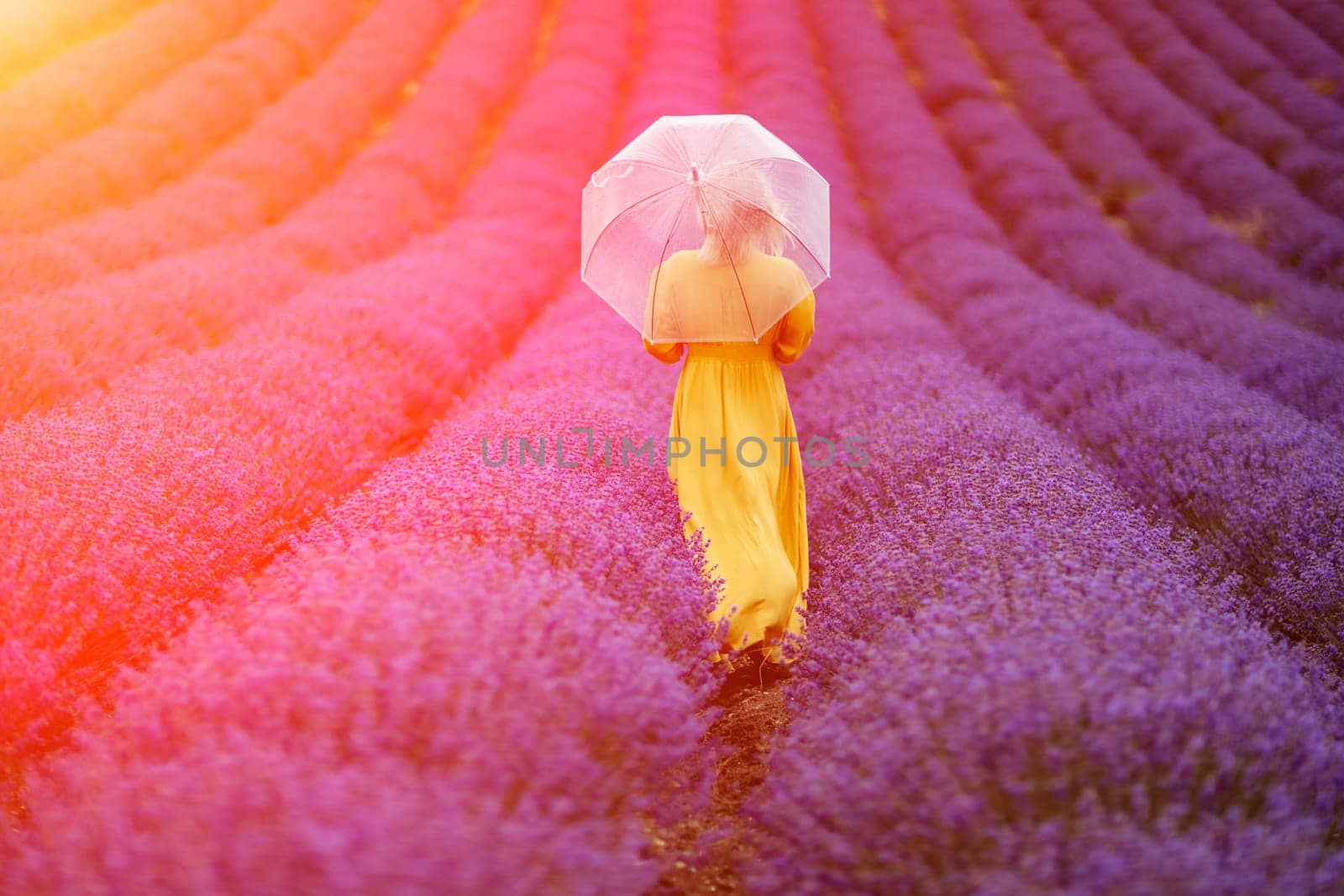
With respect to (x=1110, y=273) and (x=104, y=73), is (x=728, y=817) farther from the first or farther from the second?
(x=104, y=73)

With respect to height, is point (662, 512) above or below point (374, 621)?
below

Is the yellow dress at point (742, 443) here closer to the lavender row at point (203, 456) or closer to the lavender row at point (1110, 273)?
the lavender row at point (203, 456)

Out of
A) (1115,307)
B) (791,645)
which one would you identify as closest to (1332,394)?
(1115,307)

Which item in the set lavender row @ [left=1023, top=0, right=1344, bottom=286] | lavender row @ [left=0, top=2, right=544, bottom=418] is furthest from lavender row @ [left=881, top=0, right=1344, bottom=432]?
lavender row @ [left=0, top=2, right=544, bottom=418]

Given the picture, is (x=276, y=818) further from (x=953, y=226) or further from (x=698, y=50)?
(x=698, y=50)

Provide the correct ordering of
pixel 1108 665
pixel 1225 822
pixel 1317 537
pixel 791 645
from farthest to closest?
pixel 791 645, pixel 1317 537, pixel 1108 665, pixel 1225 822

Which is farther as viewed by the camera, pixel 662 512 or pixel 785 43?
pixel 785 43

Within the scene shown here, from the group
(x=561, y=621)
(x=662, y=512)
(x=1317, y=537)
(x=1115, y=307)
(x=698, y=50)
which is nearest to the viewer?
(x=561, y=621)
